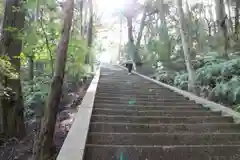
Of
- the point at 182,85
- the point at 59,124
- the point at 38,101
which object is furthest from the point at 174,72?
the point at 59,124

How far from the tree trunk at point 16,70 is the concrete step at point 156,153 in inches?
133

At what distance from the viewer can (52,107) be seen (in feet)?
13.3

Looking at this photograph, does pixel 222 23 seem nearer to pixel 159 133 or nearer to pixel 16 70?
pixel 159 133

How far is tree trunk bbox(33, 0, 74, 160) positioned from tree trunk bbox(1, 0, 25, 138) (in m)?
1.89

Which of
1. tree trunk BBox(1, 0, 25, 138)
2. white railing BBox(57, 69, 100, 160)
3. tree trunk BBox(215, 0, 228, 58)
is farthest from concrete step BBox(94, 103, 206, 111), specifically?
tree trunk BBox(215, 0, 228, 58)

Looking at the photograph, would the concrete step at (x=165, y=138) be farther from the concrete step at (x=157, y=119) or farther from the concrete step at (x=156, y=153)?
the concrete step at (x=157, y=119)

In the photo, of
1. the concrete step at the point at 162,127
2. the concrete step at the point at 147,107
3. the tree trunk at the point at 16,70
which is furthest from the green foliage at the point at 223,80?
the tree trunk at the point at 16,70

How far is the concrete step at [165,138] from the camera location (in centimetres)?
381

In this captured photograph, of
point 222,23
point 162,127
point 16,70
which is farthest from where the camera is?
point 222,23

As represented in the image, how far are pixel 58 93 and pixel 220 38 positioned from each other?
8.59m

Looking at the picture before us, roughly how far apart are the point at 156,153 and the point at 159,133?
2.38 ft

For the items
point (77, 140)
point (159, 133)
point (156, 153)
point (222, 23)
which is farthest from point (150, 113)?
point (222, 23)

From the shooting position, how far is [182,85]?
10875 millimetres

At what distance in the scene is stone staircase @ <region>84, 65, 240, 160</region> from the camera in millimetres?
3311
